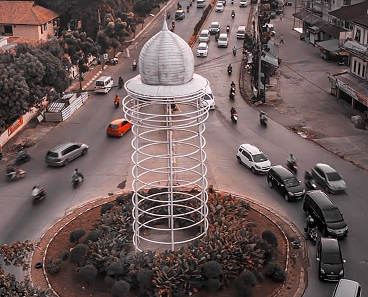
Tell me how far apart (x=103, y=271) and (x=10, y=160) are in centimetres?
2008

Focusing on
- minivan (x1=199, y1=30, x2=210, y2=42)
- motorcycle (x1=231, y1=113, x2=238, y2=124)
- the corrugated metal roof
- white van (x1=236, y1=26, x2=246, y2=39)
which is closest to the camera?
motorcycle (x1=231, y1=113, x2=238, y2=124)

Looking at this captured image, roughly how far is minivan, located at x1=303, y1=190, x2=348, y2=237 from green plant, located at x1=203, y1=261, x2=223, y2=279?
8816 millimetres

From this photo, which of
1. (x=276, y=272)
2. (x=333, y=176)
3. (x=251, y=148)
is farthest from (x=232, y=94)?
(x=276, y=272)

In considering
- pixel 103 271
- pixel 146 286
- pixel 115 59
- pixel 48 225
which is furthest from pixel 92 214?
pixel 115 59

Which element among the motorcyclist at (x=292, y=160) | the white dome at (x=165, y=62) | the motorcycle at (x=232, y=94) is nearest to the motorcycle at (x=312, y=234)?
the motorcyclist at (x=292, y=160)

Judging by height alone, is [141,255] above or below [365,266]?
above

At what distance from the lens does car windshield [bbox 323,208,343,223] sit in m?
35.6

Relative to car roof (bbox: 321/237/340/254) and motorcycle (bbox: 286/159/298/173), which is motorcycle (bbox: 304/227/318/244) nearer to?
car roof (bbox: 321/237/340/254)

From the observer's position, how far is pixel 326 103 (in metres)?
62.1

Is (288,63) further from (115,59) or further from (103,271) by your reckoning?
(103,271)

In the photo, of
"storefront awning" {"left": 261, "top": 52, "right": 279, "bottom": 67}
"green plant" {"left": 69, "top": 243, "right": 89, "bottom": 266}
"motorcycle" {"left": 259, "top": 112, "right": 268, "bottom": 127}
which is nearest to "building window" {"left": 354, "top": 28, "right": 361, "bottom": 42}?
"storefront awning" {"left": 261, "top": 52, "right": 279, "bottom": 67}

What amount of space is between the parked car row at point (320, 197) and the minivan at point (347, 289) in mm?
145

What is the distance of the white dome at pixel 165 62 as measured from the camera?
28.5m

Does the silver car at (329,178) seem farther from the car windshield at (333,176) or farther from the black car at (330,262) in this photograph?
the black car at (330,262)
